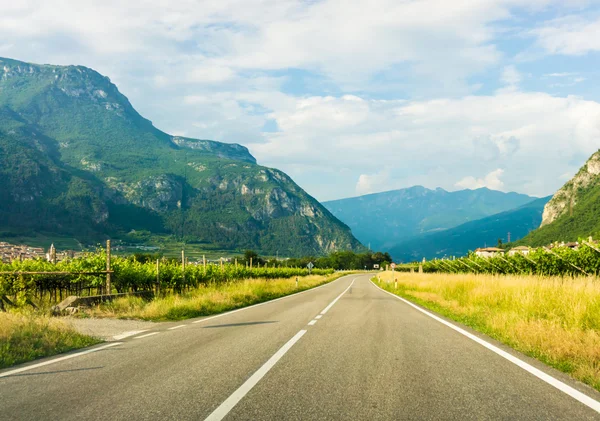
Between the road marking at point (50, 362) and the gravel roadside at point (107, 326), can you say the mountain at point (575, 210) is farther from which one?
the road marking at point (50, 362)

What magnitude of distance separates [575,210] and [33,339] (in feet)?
528

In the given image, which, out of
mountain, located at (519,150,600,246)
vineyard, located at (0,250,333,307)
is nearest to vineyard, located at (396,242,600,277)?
vineyard, located at (0,250,333,307)

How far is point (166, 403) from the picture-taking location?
514 cm

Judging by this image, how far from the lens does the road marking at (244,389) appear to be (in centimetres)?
470

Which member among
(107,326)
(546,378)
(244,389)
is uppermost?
(244,389)

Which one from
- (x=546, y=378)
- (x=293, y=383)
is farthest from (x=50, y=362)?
→ (x=546, y=378)

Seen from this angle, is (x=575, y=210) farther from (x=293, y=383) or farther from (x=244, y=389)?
(x=244, y=389)

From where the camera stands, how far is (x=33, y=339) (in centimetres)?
892

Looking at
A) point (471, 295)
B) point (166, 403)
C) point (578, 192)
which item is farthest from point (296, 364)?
point (578, 192)

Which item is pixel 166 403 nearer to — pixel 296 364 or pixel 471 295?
pixel 296 364

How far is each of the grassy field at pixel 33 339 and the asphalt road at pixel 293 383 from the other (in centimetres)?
60

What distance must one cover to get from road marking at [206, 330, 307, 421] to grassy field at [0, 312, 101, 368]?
392 cm

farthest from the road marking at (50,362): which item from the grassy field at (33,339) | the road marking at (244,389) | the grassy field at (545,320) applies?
the grassy field at (545,320)

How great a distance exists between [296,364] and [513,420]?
3375 mm
